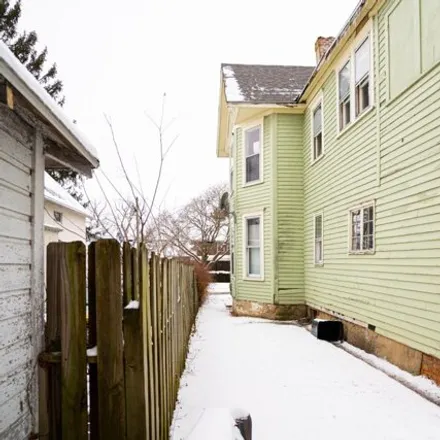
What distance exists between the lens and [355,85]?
813cm

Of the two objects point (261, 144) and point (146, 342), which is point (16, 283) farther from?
point (261, 144)

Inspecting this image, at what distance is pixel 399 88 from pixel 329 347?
476cm

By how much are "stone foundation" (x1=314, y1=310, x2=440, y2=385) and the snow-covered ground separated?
1.00 feet

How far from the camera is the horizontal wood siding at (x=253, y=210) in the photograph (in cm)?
1195

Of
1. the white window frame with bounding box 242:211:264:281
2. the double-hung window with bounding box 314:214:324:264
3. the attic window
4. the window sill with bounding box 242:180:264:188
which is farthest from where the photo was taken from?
the attic window

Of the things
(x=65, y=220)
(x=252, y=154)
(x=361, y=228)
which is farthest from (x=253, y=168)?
(x=65, y=220)

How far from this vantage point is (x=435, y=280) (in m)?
5.24

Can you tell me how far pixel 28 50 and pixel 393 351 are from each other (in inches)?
832

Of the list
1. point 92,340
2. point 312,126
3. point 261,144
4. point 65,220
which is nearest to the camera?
point 92,340

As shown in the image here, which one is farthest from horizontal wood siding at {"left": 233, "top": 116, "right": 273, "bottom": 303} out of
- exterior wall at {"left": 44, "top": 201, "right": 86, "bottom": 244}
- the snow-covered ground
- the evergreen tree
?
the evergreen tree

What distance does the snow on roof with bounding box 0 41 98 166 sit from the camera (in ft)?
5.96

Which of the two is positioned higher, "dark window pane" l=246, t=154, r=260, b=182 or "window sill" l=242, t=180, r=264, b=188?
"dark window pane" l=246, t=154, r=260, b=182

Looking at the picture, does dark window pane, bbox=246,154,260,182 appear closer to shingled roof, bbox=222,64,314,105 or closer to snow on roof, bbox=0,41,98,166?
shingled roof, bbox=222,64,314,105

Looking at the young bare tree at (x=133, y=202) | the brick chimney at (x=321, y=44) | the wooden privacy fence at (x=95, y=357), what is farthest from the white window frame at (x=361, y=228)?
the brick chimney at (x=321, y=44)
